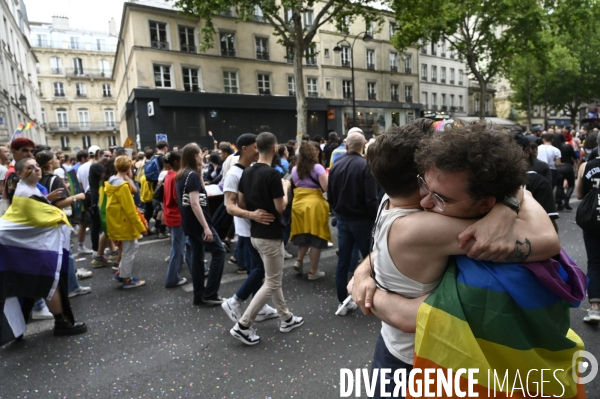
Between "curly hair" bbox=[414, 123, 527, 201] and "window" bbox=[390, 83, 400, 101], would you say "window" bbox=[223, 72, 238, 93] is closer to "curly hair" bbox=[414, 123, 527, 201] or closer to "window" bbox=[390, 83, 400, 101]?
"window" bbox=[390, 83, 400, 101]

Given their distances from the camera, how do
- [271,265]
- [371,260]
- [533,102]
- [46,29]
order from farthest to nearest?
1. [46,29]
2. [533,102]
3. [271,265]
4. [371,260]

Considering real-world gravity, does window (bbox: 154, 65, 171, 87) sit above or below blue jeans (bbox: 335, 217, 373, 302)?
above

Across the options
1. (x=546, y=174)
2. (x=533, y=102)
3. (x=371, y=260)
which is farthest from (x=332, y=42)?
(x=371, y=260)

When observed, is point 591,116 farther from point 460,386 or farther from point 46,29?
point 46,29

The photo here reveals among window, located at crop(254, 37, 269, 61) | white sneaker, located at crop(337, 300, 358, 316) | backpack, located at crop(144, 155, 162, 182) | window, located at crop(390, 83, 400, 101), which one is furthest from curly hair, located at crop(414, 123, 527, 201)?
window, located at crop(390, 83, 400, 101)

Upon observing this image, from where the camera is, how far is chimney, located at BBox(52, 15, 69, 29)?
70125mm

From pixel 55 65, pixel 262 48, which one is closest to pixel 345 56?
pixel 262 48

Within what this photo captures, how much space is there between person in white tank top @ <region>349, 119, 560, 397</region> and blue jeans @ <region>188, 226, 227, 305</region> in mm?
3153

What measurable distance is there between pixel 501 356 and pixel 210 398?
2.35m

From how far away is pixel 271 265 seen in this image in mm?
3742

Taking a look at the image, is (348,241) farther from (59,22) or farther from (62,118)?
(59,22)

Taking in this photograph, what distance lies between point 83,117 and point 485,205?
226 ft

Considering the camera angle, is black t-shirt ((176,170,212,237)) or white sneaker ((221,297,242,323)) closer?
white sneaker ((221,297,242,323))

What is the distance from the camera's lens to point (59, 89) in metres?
59.4
